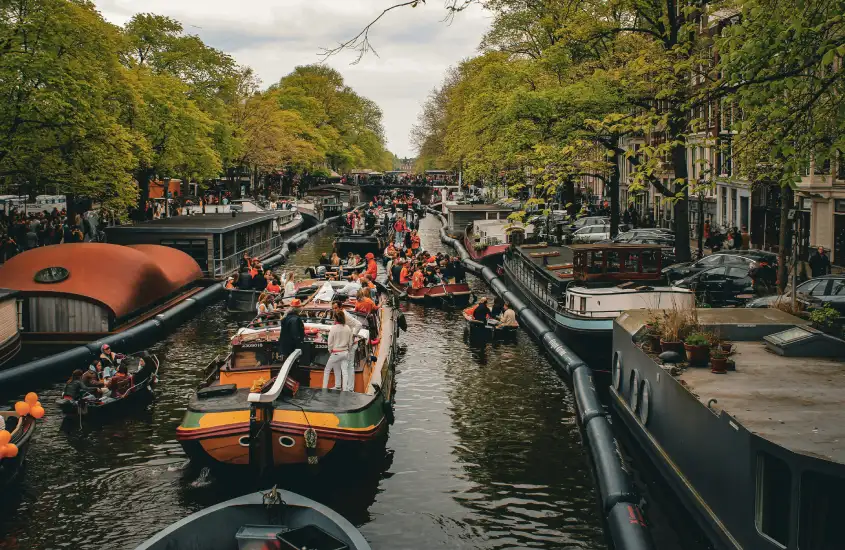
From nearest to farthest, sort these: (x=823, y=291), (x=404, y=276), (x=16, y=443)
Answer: (x=16, y=443) → (x=823, y=291) → (x=404, y=276)

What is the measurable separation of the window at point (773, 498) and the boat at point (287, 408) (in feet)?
23.5

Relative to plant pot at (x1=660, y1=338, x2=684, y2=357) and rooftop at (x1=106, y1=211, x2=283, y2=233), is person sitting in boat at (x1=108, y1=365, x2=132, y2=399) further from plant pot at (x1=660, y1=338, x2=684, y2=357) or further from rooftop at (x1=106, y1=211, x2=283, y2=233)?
rooftop at (x1=106, y1=211, x2=283, y2=233)

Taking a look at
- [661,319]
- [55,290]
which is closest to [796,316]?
[661,319]

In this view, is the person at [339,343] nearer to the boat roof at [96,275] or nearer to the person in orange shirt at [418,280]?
the boat roof at [96,275]

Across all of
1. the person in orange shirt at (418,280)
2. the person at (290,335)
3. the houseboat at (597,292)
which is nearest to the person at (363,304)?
the person at (290,335)

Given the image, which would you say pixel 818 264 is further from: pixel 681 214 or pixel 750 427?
pixel 750 427

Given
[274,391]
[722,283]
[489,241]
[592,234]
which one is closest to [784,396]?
[274,391]

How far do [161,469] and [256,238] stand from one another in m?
35.8

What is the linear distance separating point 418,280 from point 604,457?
23.1 metres

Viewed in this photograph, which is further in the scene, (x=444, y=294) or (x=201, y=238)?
(x=201, y=238)

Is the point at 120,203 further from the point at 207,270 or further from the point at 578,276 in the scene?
the point at 578,276

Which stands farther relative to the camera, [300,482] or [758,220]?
[758,220]

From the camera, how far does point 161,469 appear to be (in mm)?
18016

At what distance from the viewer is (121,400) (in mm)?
21625
